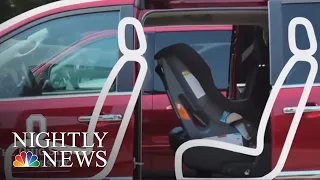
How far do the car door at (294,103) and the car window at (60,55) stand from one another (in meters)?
1.03

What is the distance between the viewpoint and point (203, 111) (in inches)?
160

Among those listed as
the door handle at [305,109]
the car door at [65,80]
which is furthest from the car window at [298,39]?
the car door at [65,80]

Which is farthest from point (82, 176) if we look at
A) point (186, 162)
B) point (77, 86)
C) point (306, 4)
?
point (306, 4)

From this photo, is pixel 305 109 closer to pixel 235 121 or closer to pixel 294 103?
pixel 294 103

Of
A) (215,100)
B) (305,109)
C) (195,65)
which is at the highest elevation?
(195,65)

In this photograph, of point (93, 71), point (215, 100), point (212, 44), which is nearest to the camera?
point (93, 71)

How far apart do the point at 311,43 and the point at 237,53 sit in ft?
4.69

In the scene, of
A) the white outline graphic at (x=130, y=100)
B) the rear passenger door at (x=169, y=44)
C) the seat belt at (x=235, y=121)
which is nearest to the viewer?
the white outline graphic at (x=130, y=100)

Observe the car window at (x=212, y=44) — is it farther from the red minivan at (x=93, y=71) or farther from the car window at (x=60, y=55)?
the car window at (x=60, y=55)

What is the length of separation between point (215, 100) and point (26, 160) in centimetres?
157

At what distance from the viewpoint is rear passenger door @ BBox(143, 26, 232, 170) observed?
4652mm

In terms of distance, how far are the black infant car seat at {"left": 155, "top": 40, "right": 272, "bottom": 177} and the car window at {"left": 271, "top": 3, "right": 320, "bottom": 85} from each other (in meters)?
0.70

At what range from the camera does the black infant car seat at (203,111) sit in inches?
151

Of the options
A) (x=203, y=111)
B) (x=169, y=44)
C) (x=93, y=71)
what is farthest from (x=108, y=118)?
(x=169, y=44)
